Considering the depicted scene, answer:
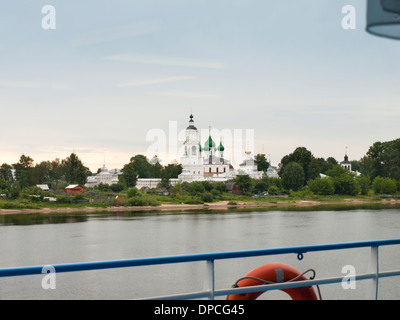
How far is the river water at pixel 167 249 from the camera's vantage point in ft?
49.3

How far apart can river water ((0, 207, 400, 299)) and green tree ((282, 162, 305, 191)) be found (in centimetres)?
3482

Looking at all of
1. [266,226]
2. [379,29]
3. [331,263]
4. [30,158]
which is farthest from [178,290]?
[30,158]

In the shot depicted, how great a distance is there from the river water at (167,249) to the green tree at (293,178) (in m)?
34.8

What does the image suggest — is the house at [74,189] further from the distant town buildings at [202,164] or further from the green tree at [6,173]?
the distant town buildings at [202,164]

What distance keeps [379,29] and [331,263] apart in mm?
18249

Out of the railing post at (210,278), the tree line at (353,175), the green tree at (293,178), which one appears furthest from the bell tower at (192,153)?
the railing post at (210,278)

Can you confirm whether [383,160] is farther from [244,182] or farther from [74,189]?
[74,189]

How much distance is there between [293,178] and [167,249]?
51463mm

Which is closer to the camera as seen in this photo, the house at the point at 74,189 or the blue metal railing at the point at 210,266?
the blue metal railing at the point at 210,266

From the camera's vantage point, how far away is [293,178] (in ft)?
241

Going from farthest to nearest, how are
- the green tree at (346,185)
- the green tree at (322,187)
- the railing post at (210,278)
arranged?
the green tree at (346,185)
the green tree at (322,187)
the railing post at (210,278)

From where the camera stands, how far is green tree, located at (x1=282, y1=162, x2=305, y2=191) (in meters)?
73.6

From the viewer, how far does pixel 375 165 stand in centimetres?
7844
